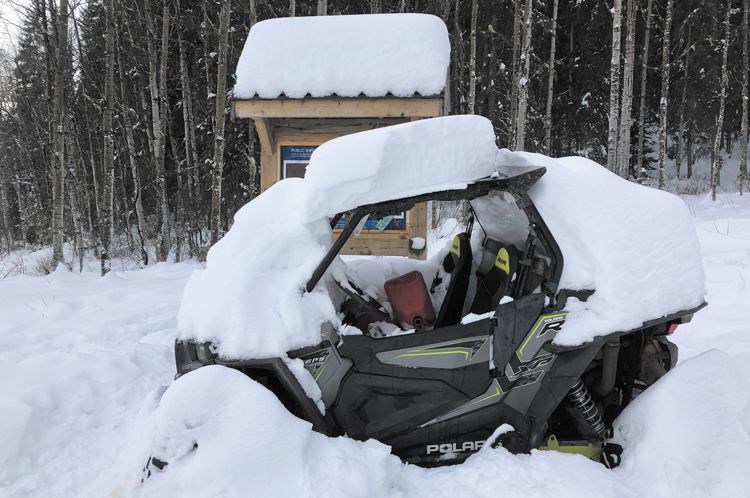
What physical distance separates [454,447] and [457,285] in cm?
122

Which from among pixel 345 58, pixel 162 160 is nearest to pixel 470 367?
pixel 345 58

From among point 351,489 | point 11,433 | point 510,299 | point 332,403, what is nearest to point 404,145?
point 510,299

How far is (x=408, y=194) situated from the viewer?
278 cm

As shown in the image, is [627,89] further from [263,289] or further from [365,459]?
[365,459]

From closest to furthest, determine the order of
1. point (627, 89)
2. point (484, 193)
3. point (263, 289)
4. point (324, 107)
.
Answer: point (263, 289), point (484, 193), point (324, 107), point (627, 89)

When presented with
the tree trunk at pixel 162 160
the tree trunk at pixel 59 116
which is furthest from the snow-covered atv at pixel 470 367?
the tree trunk at pixel 162 160

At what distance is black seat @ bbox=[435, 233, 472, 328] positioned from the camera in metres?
3.54

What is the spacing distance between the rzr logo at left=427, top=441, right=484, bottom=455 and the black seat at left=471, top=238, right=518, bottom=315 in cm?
97

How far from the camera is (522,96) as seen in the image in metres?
11.5

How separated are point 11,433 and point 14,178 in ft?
96.5

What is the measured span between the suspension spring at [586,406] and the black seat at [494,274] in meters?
0.71

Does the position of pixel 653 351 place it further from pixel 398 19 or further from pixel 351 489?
pixel 398 19

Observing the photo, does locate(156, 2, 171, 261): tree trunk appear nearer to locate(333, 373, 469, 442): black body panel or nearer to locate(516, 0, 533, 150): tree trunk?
locate(516, 0, 533, 150): tree trunk

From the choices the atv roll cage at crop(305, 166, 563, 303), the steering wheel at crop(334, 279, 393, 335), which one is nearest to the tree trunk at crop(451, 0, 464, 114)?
the atv roll cage at crop(305, 166, 563, 303)
